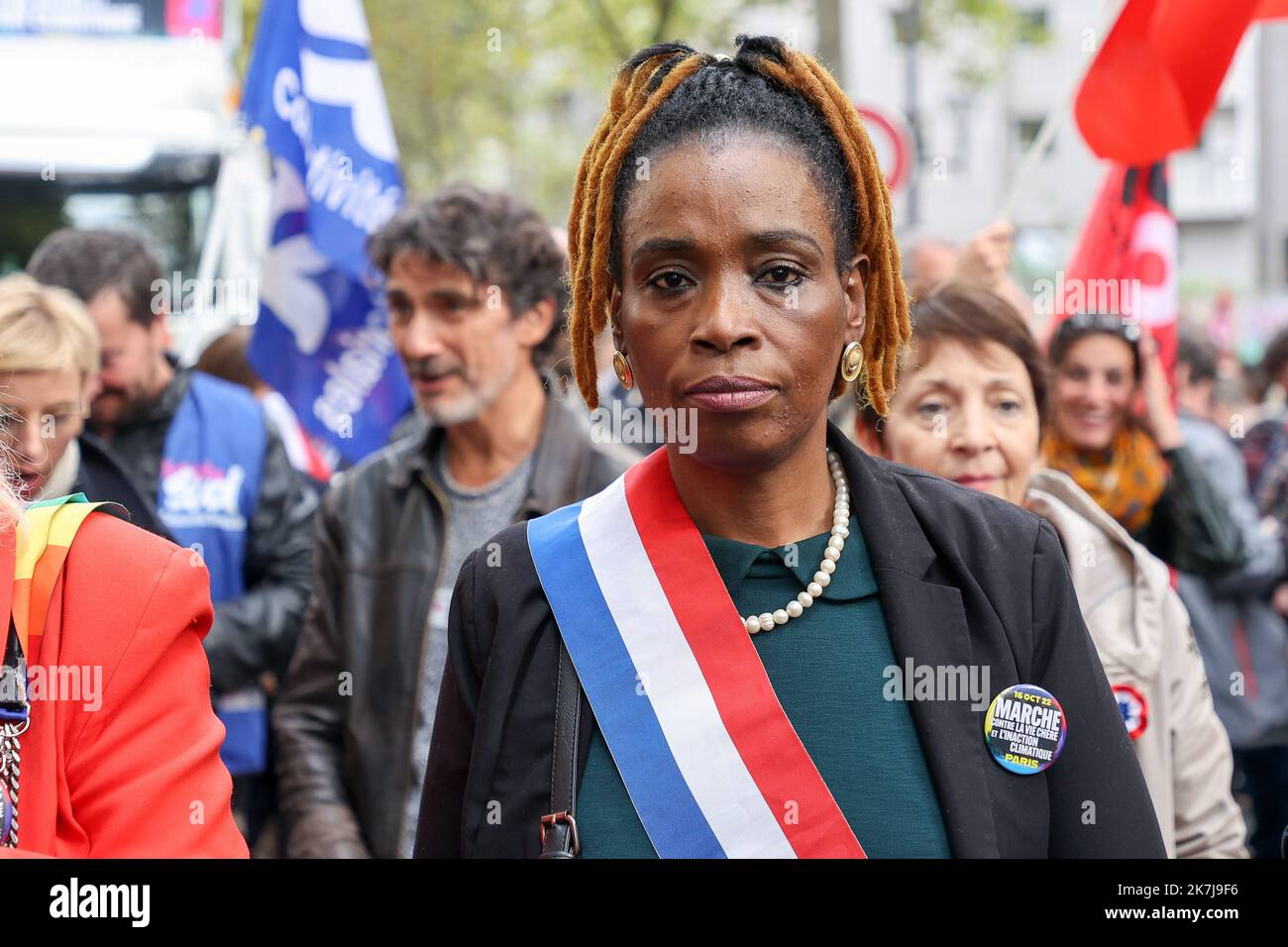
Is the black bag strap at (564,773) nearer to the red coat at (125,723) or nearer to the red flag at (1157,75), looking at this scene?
the red coat at (125,723)

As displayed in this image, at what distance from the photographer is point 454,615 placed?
6.99 ft

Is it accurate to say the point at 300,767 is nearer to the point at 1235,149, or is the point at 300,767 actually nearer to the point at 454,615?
the point at 454,615

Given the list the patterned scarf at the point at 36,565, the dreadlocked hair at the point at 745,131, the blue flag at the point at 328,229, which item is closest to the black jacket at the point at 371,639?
the dreadlocked hair at the point at 745,131

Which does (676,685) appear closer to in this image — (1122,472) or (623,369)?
(623,369)

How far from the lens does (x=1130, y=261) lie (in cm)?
514

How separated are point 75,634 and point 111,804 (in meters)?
0.21

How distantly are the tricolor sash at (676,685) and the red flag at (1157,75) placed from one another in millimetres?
2563

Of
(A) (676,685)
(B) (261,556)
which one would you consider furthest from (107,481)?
(A) (676,685)

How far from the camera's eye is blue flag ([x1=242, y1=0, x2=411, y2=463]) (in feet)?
18.6

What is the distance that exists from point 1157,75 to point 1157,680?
5.96ft

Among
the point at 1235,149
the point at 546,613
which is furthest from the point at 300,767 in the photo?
the point at 1235,149

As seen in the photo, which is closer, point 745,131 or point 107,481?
point 745,131

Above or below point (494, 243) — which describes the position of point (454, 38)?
above

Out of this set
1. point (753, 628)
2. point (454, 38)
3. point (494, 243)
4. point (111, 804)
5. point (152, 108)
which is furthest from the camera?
point (454, 38)
